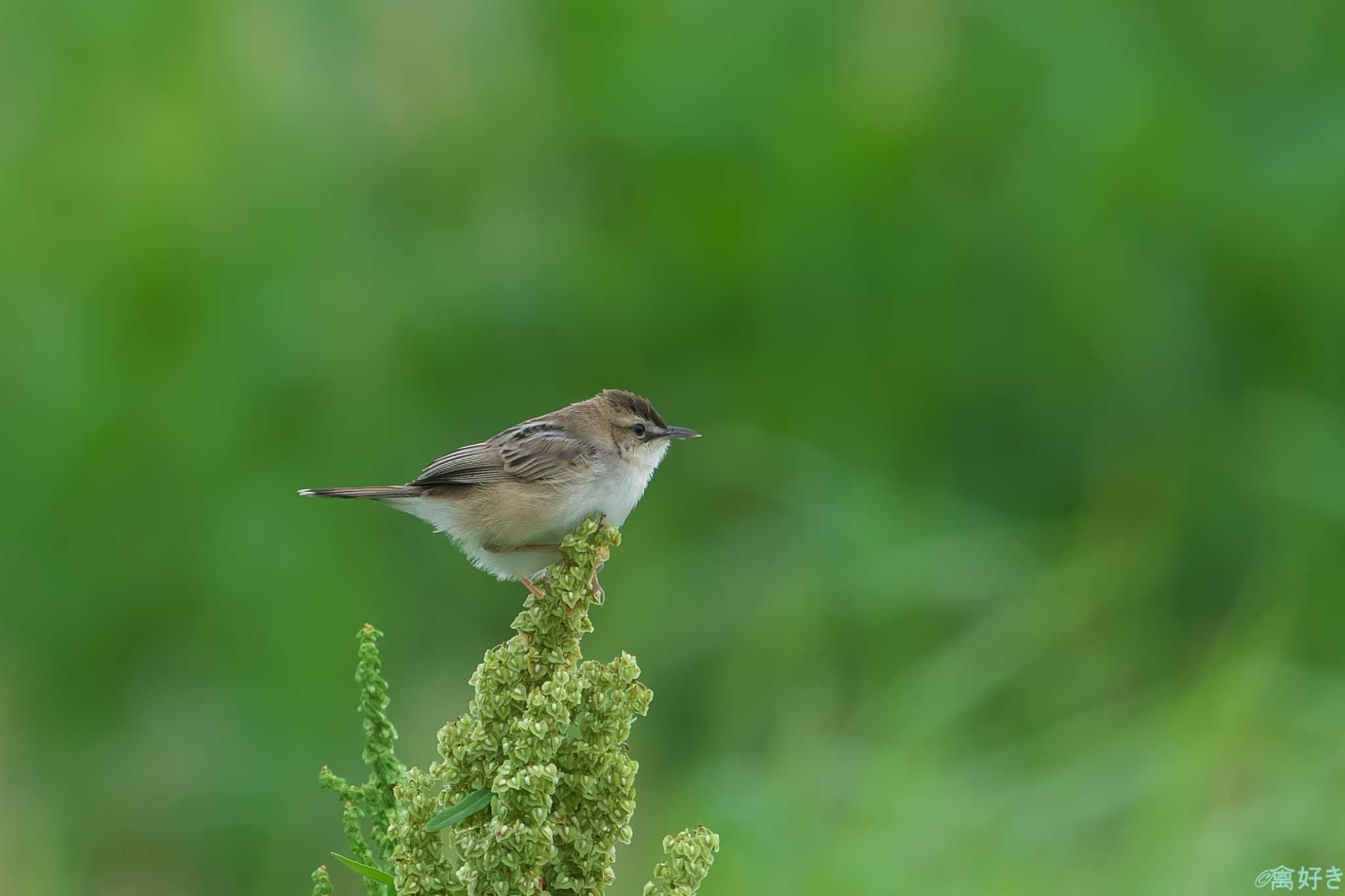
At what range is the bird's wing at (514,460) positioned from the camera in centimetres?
368

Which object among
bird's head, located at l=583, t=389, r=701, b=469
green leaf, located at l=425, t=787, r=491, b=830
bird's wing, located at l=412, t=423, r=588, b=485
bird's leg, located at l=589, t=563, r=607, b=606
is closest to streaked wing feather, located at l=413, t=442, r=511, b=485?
bird's wing, located at l=412, t=423, r=588, b=485

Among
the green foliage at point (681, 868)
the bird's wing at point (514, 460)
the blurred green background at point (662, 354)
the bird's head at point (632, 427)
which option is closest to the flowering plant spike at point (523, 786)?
the green foliage at point (681, 868)

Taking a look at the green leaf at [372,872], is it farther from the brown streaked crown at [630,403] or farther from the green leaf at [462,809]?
the brown streaked crown at [630,403]

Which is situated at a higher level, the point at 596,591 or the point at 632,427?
the point at 632,427

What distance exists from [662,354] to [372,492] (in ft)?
13.7

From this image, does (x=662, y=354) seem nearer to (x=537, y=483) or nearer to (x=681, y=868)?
(x=537, y=483)

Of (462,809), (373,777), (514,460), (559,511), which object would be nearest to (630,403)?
(514,460)

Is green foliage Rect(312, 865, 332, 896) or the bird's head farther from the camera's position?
the bird's head

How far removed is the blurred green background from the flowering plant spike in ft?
12.3

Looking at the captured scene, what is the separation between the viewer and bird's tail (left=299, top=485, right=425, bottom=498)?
3471 millimetres

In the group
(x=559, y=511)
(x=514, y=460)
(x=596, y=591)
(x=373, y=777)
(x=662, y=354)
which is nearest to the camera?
(x=373, y=777)

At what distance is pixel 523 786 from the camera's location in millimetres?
1986

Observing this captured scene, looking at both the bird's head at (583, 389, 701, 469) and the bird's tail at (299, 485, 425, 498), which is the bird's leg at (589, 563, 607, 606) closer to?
the bird's tail at (299, 485, 425, 498)

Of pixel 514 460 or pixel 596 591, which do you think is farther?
pixel 514 460
